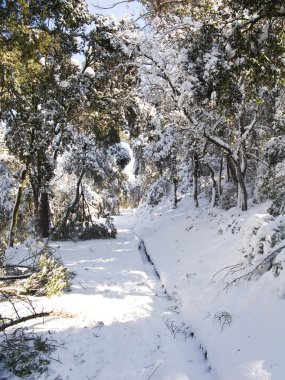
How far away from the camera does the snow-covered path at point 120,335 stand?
17.8ft

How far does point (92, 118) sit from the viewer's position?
17.2 meters

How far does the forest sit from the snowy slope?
1.36 ft

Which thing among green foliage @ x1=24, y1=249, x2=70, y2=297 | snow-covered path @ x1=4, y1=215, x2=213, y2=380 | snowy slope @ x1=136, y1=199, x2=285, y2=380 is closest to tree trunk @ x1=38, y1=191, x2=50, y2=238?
snowy slope @ x1=136, y1=199, x2=285, y2=380

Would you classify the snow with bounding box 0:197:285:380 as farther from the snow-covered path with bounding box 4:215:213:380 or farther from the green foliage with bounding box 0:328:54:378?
the green foliage with bounding box 0:328:54:378

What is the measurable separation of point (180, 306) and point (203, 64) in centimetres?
501

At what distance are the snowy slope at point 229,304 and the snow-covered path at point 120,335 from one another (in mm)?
334

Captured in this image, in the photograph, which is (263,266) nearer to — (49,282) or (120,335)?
(120,335)

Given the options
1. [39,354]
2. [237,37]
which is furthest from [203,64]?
[39,354]

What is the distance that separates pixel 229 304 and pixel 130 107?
41.4 ft

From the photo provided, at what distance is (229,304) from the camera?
22.7ft

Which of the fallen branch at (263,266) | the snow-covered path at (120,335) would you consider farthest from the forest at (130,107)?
the snow-covered path at (120,335)

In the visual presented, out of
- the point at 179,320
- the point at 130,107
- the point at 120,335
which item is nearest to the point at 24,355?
the point at 120,335

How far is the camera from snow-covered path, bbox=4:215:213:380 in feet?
17.8

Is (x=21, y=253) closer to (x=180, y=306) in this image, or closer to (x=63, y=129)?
(x=63, y=129)
